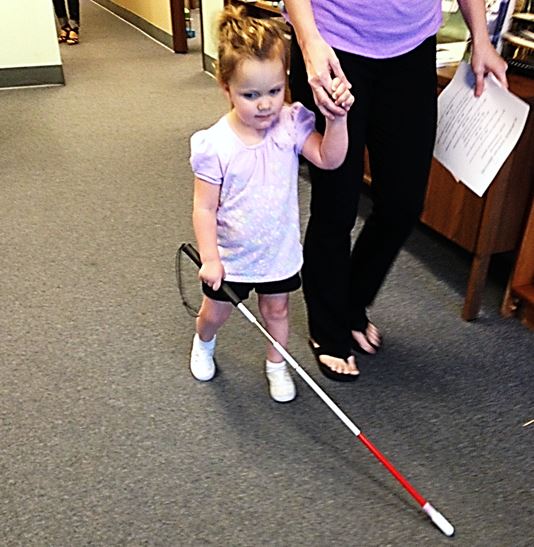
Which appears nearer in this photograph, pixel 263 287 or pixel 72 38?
pixel 263 287

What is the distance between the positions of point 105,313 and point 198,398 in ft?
1.47

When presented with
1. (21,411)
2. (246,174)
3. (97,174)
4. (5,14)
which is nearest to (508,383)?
(246,174)

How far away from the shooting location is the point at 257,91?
1.21 meters

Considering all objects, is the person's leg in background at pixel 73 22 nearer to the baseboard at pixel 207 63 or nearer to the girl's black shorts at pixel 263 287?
the baseboard at pixel 207 63

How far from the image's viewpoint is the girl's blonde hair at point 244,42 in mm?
1185

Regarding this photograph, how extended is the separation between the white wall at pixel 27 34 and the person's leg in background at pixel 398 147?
3.04 metres

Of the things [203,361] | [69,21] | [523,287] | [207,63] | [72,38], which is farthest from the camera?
[69,21]

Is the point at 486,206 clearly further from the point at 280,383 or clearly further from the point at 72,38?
the point at 72,38

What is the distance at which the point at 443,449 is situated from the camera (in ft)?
4.58

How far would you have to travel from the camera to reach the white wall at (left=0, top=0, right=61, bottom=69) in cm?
388

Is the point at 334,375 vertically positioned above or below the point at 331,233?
below

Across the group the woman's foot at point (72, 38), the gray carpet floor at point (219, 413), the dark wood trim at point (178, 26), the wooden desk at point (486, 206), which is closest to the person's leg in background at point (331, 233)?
the gray carpet floor at point (219, 413)

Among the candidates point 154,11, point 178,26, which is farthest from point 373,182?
point 154,11

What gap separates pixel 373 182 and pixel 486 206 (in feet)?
1.10
